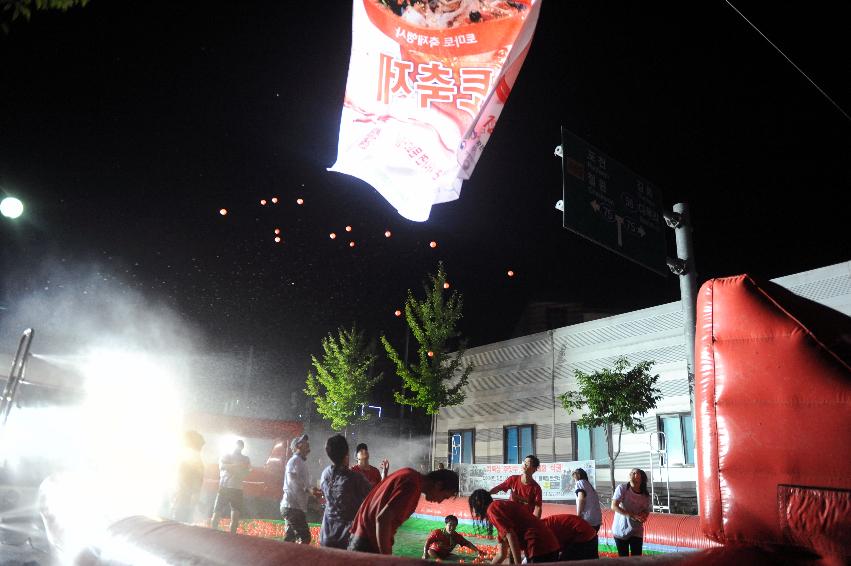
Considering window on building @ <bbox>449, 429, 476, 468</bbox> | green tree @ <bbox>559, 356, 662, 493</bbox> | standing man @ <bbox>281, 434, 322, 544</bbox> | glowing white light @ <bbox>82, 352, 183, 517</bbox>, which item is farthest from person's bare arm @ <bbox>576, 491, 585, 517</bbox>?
window on building @ <bbox>449, 429, 476, 468</bbox>

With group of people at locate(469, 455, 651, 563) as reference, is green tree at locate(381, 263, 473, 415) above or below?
above

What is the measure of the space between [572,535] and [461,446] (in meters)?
25.0

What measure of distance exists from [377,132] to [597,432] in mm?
20153

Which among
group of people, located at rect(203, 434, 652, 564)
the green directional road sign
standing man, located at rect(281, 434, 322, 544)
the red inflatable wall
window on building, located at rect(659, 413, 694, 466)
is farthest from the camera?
window on building, located at rect(659, 413, 694, 466)

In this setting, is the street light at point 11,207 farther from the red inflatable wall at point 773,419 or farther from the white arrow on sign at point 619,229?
the red inflatable wall at point 773,419

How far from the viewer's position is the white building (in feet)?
66.4

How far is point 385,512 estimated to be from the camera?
4266mm

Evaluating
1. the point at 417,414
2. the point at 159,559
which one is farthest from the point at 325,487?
the point at 417,414

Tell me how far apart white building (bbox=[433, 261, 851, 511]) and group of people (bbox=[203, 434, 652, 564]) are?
1300 centimetres

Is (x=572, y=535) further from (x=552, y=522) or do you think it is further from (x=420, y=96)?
(x=420, y=96)

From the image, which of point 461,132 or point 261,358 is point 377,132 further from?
point 261,358

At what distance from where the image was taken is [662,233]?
420 inches

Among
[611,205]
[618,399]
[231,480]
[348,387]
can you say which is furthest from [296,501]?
[348,387]

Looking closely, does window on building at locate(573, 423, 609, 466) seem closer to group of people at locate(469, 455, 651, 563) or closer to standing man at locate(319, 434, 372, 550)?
group of people at locate(469, 455, 651, 563)
